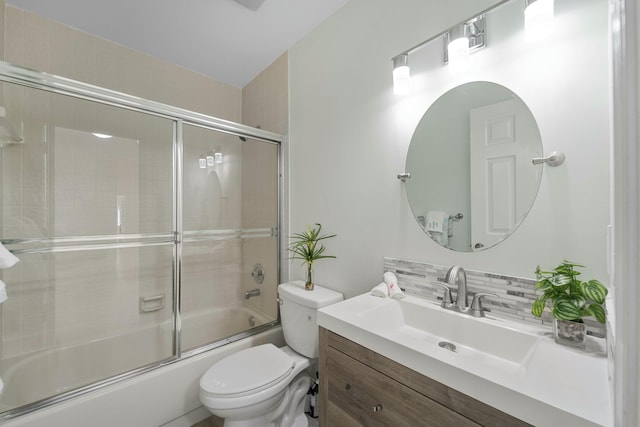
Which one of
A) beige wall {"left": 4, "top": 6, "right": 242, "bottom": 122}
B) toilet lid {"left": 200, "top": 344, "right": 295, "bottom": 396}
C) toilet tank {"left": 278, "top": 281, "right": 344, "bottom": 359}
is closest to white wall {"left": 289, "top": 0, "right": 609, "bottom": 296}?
toilet tank {"left": 278, "top": 281, "right": 344, "bottom": 359}

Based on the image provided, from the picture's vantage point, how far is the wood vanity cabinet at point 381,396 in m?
0.68

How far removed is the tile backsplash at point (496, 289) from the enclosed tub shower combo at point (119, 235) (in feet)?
4.06

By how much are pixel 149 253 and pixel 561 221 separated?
7.70 feet

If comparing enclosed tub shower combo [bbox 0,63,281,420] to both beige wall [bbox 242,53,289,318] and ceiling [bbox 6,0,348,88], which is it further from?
ceiling [bbox 6,0,348,88]

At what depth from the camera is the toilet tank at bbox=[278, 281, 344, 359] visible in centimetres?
149

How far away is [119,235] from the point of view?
1610 millimetres

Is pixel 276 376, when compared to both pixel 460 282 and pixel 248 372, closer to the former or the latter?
pixel 248 372

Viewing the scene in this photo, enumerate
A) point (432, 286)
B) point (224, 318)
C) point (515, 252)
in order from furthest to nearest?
point (224, 318) < point (432, 286) < point (515, 252)

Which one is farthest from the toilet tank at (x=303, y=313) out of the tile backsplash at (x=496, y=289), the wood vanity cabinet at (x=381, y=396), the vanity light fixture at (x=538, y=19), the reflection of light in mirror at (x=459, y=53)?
the vanity light fixture at (x=538, y=19)

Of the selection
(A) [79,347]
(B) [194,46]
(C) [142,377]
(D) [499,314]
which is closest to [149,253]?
(A) [79,347]

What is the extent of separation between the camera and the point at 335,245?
167 cm

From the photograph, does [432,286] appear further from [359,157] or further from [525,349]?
[359,157]

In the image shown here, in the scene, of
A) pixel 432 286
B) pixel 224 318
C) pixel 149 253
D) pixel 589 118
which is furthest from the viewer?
pixel 224 318

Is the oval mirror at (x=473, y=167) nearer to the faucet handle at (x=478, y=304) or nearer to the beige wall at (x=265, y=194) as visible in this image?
the faucet handle at (x=478, y=304)
